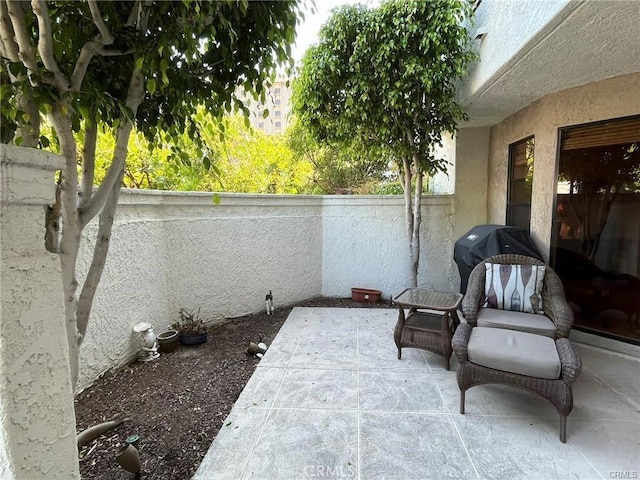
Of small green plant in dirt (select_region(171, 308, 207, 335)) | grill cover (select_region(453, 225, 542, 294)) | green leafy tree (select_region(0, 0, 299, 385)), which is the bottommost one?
small green plant in dirt (select_region(171, 308, 207, 335))

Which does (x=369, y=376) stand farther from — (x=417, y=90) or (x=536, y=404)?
(x=417, y=90)

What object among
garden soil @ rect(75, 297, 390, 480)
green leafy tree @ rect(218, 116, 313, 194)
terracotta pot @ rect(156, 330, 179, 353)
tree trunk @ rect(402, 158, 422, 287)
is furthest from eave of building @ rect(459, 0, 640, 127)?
terracotta pot @ rect(156, 330, 179, 353)

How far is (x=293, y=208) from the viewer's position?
17.0ft

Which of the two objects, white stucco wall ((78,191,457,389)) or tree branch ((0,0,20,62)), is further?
white stucco wall ((78,191,457,389))

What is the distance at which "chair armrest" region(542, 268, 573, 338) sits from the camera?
8.71 feet

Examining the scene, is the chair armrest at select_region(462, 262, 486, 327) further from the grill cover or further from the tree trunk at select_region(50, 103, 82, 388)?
the tree trunk at select_region(50, 103, 82, 388)

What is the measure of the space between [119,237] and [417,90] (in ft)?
12.6

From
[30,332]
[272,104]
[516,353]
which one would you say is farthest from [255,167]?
[30,332]

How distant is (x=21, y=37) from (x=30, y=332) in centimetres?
111

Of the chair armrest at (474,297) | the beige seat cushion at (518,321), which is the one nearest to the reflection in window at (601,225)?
the beige seat cushion at (518,321)


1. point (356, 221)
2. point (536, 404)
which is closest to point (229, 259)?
point (356, 221)

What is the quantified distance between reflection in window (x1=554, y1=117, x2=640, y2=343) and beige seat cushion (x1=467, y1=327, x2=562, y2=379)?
1.60 m

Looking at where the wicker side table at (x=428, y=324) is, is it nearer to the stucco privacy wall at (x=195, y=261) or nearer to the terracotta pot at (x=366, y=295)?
the terracotta pot at (x=366, y=295)

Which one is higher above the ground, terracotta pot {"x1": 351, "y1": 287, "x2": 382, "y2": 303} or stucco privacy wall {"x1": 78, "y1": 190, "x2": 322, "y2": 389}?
stucco privacy wall {"x1": 78, "y1": 190, "x2": 322, "y2": 389}
